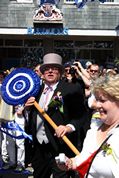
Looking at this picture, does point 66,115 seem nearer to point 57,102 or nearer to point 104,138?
point 57,102

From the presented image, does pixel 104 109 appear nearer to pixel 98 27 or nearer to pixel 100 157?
pixel 100 157

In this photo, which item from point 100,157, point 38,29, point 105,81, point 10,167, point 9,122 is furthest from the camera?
point 38,29

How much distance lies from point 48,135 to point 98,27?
19474 mm

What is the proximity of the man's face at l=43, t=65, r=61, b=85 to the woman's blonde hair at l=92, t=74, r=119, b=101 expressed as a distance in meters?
1.98

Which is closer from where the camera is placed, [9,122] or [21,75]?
[21,75]

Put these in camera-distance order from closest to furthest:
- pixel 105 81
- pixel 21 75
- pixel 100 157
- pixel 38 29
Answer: pixel 100 157
pixel 105 81
pixel 21 75
pixel 38 29

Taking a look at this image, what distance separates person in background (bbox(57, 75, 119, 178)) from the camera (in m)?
2.55

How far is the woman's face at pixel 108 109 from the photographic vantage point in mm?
2732

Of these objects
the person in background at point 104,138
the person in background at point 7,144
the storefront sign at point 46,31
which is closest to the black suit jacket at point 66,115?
the person in background at point 104,138

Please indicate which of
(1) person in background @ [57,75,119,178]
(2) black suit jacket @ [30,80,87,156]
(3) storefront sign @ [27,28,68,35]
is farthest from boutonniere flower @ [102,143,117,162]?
(3) storefront sign @ [27,28,68,35]

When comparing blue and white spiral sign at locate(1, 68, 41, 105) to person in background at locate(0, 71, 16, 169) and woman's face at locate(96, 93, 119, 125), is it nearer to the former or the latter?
woman's face at locate(96, 93, 119, 125)

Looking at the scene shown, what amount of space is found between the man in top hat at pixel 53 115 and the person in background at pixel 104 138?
1.74 metres

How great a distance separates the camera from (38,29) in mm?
23094

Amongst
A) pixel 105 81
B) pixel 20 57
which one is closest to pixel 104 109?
pixel 105 81
